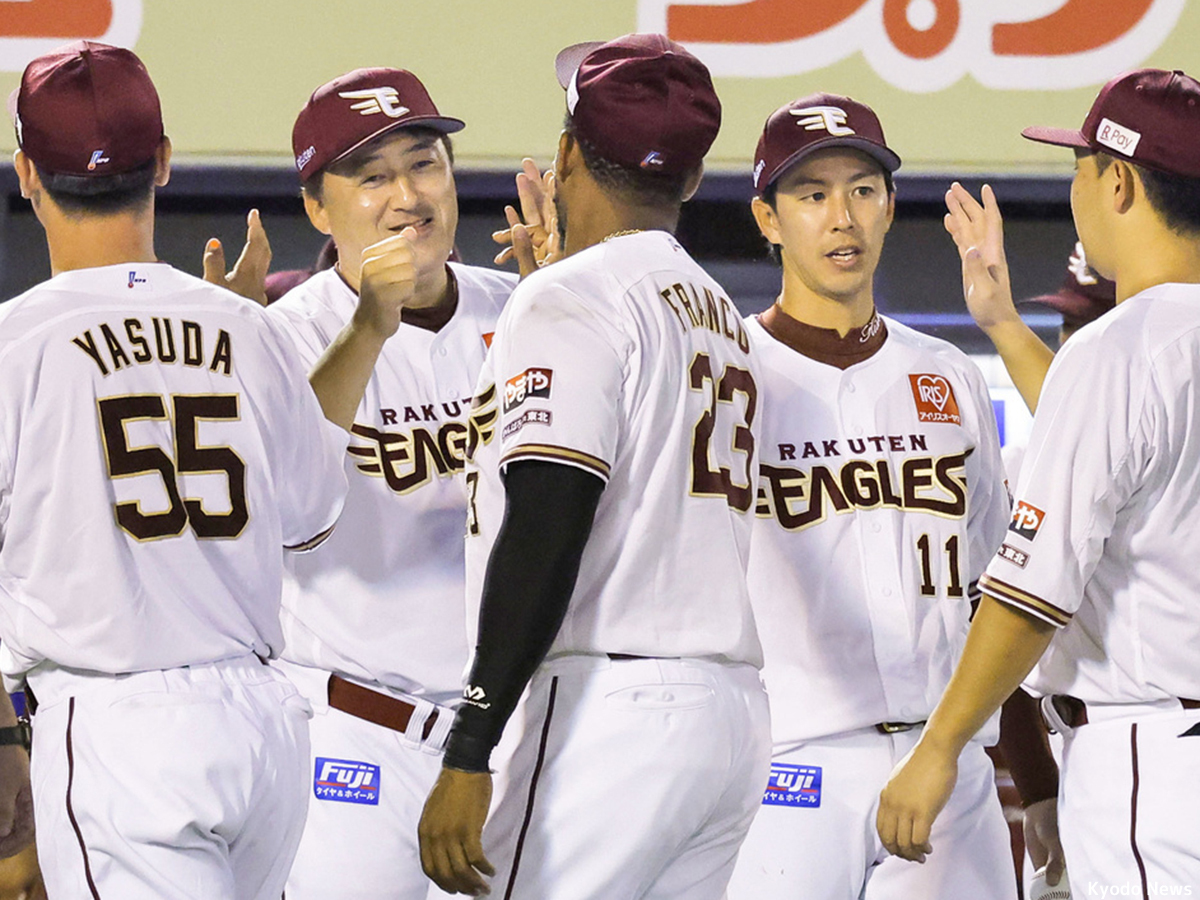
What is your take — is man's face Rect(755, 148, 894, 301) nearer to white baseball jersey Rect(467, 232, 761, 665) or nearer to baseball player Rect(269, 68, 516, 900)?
baseball player Rect(269, 68, 516, 900)

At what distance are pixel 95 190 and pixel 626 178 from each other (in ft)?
2.60

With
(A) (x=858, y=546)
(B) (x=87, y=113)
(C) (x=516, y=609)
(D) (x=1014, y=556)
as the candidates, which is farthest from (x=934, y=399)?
(B) (x=87, y=113)

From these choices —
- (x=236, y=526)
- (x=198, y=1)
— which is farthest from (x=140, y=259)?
(x=198, y=1)

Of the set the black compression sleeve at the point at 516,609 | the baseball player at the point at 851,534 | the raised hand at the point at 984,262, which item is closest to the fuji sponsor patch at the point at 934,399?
the baseball player at the point at 851,534

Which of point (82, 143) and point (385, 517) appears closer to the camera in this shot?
point (82, 143)

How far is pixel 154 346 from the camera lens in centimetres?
239

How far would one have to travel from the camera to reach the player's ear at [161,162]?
2.54m

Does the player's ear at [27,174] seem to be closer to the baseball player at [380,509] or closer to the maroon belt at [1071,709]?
the baseball player at [380,509]

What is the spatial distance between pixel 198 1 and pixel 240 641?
3319mm

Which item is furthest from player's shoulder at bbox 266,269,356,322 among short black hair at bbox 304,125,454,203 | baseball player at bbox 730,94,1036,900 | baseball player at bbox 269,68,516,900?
baseball player at bbox 730,94,1036,900

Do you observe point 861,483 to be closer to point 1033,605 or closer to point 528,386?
point 1033,605

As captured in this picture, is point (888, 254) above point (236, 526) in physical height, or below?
below

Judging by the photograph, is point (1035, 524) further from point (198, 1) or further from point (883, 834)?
point (198, 1)

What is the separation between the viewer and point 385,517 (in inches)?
117
